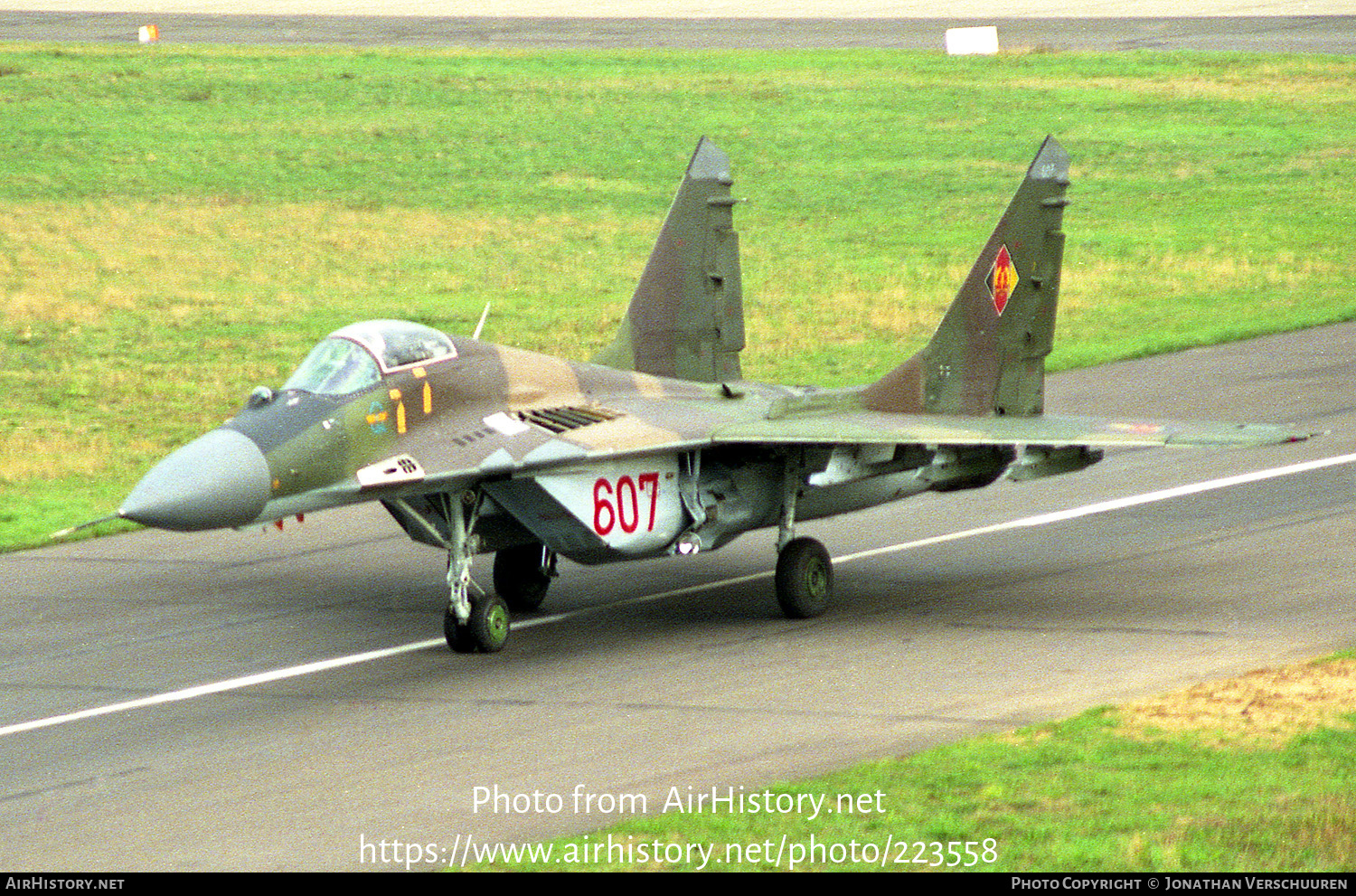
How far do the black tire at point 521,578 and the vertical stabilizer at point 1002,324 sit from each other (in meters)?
3.85

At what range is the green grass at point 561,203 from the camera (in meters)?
35.4

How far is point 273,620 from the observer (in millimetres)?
19734

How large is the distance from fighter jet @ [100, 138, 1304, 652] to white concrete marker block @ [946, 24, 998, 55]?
47.5 metres

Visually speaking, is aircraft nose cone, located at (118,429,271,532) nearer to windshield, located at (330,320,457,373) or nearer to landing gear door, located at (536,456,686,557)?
windshield, located at (330,320,457,373)

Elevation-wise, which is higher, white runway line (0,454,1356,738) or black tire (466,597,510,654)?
black tire (466,597,510,654)

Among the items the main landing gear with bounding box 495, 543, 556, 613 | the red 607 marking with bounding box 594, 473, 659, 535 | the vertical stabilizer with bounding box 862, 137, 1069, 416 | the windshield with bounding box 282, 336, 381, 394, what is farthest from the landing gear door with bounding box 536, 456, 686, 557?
the vertical stabilizer with bounding box 862, 137, 1069, 416

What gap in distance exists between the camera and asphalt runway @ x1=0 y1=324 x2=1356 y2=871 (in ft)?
46.1

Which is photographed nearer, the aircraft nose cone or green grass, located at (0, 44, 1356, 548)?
the aircraft nose cone

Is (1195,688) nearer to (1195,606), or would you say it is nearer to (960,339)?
(1195,606)

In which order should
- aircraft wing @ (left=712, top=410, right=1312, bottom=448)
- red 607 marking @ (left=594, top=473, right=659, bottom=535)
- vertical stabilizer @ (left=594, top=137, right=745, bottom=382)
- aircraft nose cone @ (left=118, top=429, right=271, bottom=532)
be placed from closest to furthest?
aircraft nose cone @ (left=118, top=429, right=271, bottom=532), aircraft wing @ (left=712, top=410, right=1312, bottom=448), red 607 marking @ (left=594, top=473, right=659, bottom=535), vertical stabilizer @ (left=594, top=137, right=745, bottom=382)

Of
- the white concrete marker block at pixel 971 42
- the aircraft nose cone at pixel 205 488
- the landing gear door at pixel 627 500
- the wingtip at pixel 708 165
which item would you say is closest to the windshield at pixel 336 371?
the aircraft nose cone at pixel 205 488

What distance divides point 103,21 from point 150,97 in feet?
56.3

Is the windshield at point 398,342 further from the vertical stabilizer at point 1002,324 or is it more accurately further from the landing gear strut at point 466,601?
the vertical stabilizer at point 1002,324

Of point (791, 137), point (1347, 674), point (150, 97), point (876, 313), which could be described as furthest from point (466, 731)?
point (150, 97)
